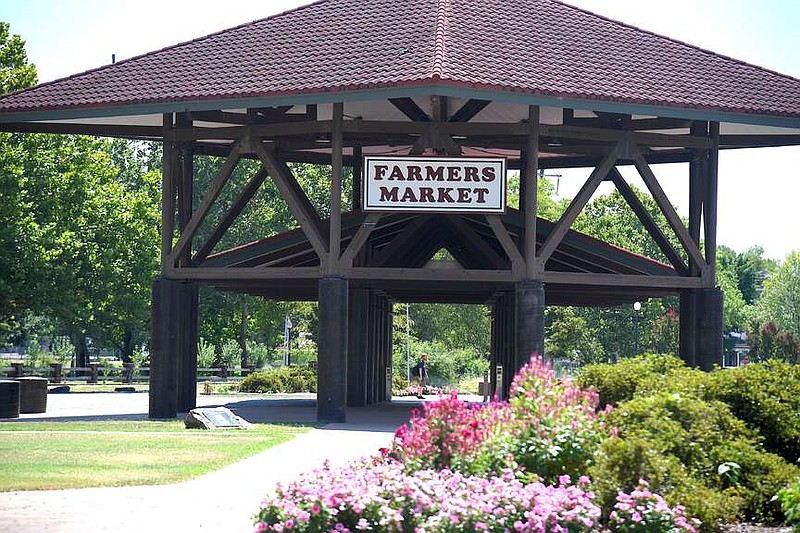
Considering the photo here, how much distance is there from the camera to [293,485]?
1009 cm

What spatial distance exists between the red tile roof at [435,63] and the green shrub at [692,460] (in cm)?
1286

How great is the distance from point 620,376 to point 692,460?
286 centimetres

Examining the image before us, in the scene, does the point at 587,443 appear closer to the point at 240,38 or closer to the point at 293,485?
the point at 293,485

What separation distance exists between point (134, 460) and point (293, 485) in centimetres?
669

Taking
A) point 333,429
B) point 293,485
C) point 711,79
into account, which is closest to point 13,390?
point 333,429

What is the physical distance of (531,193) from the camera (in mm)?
26969

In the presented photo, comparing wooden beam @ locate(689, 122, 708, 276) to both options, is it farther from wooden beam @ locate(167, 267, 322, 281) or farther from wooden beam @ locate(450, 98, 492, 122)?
wooden beam @ locate(167, 267, 322, 281)

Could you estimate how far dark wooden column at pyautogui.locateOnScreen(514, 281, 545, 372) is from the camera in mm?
26422

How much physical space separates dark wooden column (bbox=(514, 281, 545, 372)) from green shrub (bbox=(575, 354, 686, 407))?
10.8m

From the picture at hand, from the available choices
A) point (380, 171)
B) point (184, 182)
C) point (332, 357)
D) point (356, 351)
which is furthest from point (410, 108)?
point (356, 351)

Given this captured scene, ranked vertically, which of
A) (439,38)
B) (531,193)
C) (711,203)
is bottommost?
(531,193)

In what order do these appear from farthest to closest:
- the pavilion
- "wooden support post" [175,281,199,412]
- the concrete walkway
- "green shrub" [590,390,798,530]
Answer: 1. "wooden support post" [175,281,199,412]
2. the pavilion
3. the concrete walkway
4. "green shrub" [590,390,798,530]

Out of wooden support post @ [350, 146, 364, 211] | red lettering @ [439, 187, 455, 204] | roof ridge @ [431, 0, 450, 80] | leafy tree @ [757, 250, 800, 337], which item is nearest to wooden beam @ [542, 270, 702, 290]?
red lettering @ [439, 187, 455, 204]

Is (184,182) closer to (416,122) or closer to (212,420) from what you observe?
(416,122)
